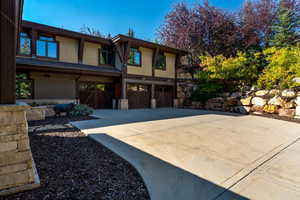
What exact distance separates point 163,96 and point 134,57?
4.61m

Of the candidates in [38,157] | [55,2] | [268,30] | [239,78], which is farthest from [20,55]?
[268,30]

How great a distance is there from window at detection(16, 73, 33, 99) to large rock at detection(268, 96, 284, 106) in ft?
49.6

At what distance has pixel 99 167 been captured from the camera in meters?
2.61

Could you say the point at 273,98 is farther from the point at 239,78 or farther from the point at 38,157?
the point at 38,157

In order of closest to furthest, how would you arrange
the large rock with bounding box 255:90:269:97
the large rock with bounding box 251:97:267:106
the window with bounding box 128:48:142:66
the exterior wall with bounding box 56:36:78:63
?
the large rock with bounding box 251:97:267:106
the large rock with bounding box 255:90:269:97
the exterior wall with bounding box 56:36:78:63
the window with bounding box 128:48:142:66

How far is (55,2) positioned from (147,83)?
323 inches

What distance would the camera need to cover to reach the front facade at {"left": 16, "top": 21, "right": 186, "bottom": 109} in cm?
923

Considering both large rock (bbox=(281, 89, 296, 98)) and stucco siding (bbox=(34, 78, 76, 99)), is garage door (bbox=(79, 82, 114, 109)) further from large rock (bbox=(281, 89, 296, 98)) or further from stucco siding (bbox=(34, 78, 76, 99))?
large rock (bbox=(281, 89, 296, 98))

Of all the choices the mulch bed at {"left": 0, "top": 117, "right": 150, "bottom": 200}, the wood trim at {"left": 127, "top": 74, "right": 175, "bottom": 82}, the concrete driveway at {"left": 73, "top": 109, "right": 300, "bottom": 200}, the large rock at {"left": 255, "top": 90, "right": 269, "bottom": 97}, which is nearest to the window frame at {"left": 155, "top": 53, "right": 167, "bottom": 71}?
the wood trim at {"left": 127, "top": 74, "right": 175, "bottom": 82}

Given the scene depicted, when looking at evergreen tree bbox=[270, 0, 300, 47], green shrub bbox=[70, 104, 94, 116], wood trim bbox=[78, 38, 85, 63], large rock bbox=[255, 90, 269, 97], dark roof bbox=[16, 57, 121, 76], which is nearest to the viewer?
green shrub bbox=[70, 104, 94, 116]

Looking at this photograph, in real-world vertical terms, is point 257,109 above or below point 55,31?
below

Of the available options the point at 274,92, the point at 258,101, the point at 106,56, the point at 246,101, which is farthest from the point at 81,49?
the point at 274,92

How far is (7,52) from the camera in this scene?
1.88 meters

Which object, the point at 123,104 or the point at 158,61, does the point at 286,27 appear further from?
the point at 123,104
